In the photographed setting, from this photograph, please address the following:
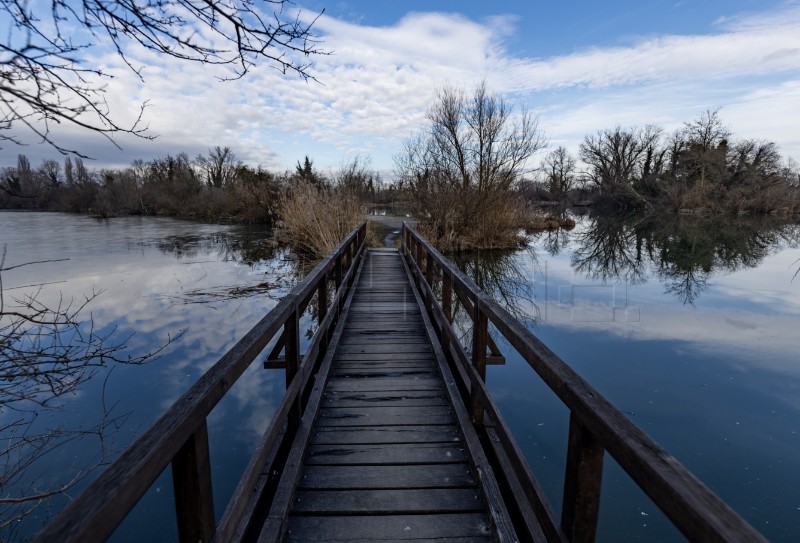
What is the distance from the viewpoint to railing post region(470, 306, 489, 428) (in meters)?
2.67

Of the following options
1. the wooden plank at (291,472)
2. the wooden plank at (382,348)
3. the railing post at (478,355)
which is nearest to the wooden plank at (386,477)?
the wooden plank at (291,472)

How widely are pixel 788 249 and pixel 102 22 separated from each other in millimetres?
23434

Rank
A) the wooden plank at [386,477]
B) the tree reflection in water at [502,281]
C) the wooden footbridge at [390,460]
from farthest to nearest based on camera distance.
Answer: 1. the tree reflection in water at [502,281]
2. the wooden plank at [386,477]
3. the wooden footbridge at [390,460]

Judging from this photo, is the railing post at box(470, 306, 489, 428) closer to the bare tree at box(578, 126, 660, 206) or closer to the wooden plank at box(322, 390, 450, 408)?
the wooden plank at box(322, 390, 450, 408)

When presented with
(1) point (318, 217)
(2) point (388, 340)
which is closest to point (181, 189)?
(1) point (318, 217)

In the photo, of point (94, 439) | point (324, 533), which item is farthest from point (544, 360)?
point (94, 439)

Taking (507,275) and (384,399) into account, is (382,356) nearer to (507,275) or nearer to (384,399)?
(384,399)

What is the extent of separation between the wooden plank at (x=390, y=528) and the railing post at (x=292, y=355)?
2.36ft

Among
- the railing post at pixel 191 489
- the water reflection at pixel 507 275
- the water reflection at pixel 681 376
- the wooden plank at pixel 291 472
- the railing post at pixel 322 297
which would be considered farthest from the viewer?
the water reflection at pixel 507 275

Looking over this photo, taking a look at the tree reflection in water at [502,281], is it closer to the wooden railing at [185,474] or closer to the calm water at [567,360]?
the calm water at [567,360]

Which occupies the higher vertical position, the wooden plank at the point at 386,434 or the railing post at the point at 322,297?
the railing post at the point at 322,297

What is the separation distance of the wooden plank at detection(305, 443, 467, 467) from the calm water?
1652 mm

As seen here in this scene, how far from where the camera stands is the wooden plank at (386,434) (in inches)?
109

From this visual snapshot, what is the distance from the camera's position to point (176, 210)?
128ft
